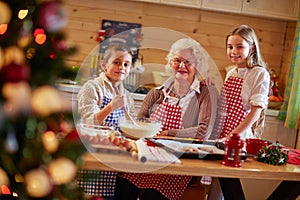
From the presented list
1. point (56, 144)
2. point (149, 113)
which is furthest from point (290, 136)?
point (56, 144)

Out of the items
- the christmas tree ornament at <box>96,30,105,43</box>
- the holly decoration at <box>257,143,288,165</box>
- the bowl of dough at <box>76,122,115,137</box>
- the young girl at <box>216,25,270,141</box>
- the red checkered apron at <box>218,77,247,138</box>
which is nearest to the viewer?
the bowl of dough at <box>76,122,115,137</box>

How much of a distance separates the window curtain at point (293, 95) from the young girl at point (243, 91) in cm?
131

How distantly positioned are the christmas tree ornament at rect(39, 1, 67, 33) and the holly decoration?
1.62 metres

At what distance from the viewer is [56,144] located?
3.60ft

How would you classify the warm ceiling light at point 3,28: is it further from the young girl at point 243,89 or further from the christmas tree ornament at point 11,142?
the young girl at point 243,89

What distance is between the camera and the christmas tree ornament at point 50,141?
1.08 metres

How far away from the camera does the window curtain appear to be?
169 inches

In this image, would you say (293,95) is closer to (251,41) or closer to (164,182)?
(251,41)

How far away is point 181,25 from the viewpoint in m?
4.68

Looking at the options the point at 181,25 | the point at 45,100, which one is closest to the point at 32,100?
the point at 45,100

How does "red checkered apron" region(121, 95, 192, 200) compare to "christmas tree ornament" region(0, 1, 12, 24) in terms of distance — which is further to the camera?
"red checkered apron" region(121, 95, 192, 200)

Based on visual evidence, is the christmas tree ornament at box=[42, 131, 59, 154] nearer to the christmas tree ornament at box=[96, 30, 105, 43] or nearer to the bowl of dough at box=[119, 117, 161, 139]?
the bowl of dough at box=[119, 117, 161, 139]

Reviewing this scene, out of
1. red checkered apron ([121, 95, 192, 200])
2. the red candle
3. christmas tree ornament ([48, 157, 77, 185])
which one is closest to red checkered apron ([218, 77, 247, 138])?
red checkered apron ([121, 95, 192, 200])

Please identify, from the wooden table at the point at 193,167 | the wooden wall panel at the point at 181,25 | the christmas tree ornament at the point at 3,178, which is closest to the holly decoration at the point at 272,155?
the wooden table at the point at 193,167
